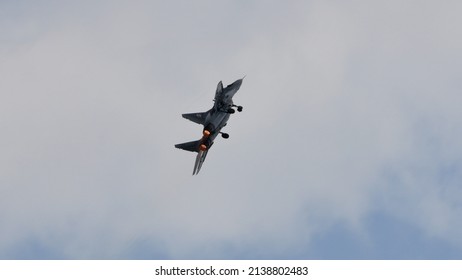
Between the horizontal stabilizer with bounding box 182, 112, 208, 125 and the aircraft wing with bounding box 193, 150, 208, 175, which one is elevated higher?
the horizontal stabilizer with bounding box 182, 112, 208, 125

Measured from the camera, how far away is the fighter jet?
447ft

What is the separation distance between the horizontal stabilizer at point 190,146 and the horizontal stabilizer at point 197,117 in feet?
14.9

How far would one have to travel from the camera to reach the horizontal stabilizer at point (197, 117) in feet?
460

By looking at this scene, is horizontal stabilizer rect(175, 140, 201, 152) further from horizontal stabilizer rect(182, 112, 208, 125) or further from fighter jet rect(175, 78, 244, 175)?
horizontal stabilizer rect(182, 112, 208, 125)

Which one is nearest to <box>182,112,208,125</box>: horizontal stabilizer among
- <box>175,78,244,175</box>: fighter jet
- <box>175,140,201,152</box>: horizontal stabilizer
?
<box>175,78,244,175</box>: fighter jet

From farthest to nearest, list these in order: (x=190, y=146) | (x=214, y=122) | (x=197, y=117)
A: (x=197, y=117)
(x=190, y=146)
(x=214, y=122)

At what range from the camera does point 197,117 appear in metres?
142

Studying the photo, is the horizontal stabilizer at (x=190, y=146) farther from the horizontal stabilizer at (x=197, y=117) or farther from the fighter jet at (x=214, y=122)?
the horizontal stabilizer at (x=197, y=117)

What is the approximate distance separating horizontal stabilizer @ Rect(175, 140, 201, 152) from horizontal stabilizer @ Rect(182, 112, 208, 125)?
14.9ft

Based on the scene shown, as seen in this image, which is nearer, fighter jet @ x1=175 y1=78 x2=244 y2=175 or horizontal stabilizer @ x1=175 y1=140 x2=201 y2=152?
fighter jet @ x1=175 y1=78 x2=244 y2=175

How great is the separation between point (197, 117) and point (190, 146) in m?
6.05

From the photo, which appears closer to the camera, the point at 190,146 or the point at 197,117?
the point at 190,146
